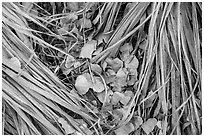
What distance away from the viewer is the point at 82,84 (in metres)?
0.99

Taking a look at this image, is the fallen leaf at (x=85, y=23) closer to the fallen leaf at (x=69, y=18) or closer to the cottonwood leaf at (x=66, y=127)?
the fallen leaf at (x=69, y=18)

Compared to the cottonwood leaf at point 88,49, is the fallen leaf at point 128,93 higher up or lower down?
lower down

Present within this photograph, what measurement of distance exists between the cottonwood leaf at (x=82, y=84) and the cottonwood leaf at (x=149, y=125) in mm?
186

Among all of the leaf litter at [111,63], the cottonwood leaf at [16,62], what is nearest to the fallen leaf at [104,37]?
Result: the leaf litter at [111,63]

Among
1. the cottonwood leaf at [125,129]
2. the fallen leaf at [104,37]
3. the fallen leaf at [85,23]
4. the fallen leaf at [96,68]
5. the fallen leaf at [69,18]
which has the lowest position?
the cottonwood leaf at [125,129]

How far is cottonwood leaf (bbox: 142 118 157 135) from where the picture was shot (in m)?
1.00

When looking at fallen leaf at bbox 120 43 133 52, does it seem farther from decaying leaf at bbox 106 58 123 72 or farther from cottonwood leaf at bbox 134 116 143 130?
cottonwood leaf at bbox 134 116 143 130

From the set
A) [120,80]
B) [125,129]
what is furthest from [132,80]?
[125,129]

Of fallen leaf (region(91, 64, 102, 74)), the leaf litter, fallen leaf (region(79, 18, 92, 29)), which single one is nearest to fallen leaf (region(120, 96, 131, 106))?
the leaf litter

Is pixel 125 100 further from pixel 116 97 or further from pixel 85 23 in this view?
pixel 85 23

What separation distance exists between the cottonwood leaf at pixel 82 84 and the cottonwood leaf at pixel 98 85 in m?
0.01

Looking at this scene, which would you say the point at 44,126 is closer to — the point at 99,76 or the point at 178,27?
the point at 99,76

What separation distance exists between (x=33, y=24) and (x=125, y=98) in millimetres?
333

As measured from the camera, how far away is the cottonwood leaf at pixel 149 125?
1.00 m
